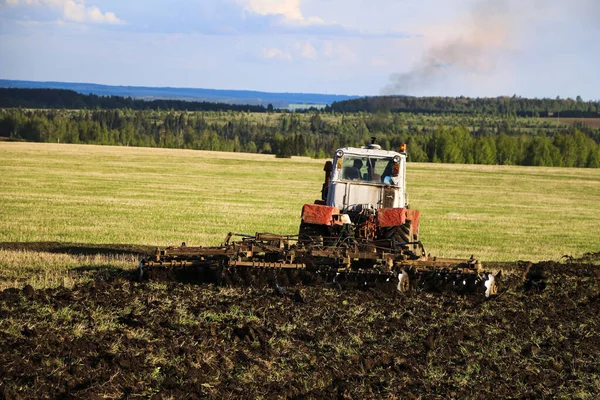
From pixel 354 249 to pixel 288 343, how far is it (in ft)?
13.9

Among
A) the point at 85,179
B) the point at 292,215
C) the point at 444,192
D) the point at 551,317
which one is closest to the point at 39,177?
the point at 85,179

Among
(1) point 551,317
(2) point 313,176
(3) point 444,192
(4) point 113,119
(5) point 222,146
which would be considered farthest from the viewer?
(4) point 113,119

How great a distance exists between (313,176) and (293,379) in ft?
160

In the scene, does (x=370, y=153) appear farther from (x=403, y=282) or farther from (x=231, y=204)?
(x=231, y=204)

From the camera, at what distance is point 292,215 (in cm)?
A: 3080

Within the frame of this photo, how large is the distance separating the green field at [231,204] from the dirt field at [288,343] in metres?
8.47

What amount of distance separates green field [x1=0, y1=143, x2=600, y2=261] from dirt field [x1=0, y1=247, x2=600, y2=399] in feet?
27.8

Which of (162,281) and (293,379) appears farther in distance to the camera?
(162,281)

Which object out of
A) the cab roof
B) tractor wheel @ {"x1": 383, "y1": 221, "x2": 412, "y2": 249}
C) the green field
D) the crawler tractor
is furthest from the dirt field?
the green field

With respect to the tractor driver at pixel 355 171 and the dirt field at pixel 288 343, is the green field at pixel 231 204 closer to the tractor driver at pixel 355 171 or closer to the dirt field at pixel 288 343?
the tractor driver at pixel 355 171

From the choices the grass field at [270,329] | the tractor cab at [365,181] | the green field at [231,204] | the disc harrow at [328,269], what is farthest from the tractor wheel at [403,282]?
the green field at [231,204]

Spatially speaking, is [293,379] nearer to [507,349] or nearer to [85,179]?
[507,349]

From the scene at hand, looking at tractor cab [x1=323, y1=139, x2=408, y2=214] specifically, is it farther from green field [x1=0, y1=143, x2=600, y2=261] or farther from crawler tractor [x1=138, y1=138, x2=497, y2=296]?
green field [x1=0, y1=143, x2=600, y2=261]

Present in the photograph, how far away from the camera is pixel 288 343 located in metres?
9.98
